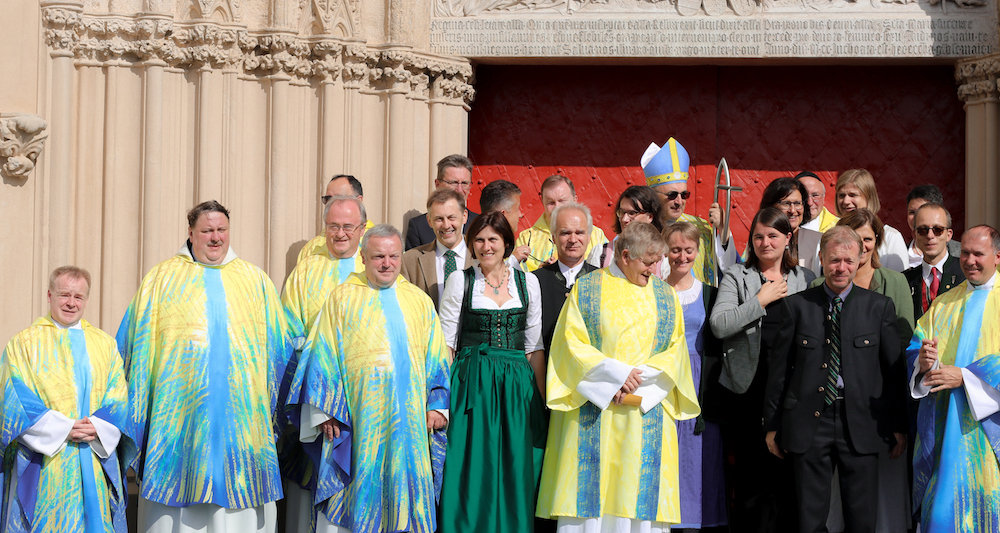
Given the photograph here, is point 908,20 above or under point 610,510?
above

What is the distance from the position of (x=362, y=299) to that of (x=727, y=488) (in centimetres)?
218

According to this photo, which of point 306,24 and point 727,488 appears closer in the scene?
point 727,488

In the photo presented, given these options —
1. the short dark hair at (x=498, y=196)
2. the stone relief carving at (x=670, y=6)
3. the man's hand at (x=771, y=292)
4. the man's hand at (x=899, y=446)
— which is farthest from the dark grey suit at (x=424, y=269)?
the stone relief carving at (x=670, y=6)

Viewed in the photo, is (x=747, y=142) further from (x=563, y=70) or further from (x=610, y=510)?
(x=610, y=510)

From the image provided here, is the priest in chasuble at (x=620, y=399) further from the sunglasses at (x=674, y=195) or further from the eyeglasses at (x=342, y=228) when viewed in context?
the eyeglasses at (x=342, y=228)

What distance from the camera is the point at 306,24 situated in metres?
7.54

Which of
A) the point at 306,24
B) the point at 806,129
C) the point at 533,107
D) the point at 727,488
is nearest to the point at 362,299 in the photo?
the point at 727,488

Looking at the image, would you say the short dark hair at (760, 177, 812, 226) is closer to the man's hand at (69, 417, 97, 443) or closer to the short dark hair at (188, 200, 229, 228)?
the short dark hair at (188, 200, 229, 228)

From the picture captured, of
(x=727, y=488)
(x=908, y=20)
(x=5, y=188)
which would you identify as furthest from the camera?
(x=908, y=20)

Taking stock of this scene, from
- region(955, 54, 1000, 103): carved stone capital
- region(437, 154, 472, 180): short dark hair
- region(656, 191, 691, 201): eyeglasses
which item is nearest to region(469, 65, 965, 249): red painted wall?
region(955, 54, 1000, 103): carved stone capital

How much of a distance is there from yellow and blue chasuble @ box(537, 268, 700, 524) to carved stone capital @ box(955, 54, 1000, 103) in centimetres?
324

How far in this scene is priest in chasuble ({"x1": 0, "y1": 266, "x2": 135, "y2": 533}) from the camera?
508cm

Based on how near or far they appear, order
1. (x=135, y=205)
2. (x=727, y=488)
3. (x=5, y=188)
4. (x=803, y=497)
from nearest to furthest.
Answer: (x=803, y=497) < (x=727, y=488) < (x=5, y=188) < (x=135, y=205)

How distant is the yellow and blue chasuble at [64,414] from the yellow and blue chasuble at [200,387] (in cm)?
15
